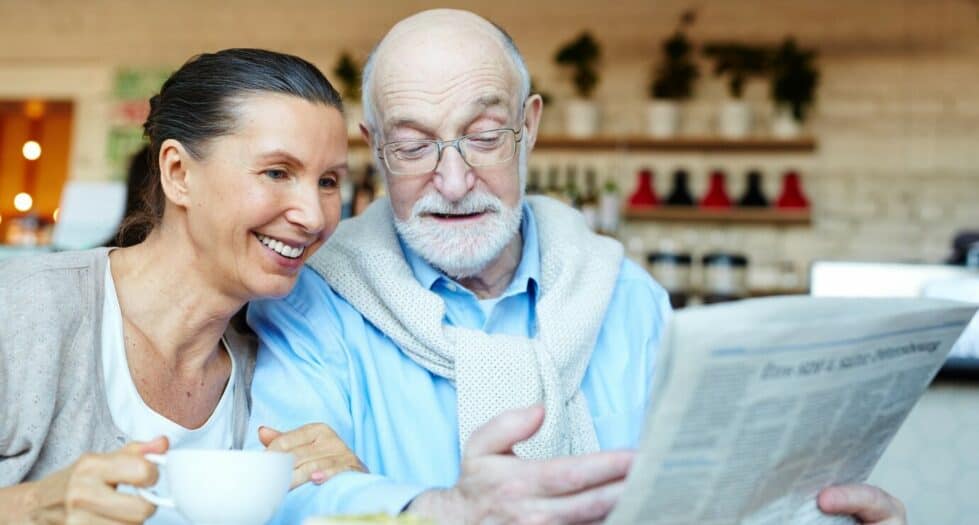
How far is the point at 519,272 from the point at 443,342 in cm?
28

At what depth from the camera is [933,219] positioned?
5195mm

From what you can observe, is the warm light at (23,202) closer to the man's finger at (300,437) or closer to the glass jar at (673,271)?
the glass jar at (673,271)

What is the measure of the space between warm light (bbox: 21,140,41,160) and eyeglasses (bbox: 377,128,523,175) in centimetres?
585

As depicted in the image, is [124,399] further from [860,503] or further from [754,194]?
[754,194]

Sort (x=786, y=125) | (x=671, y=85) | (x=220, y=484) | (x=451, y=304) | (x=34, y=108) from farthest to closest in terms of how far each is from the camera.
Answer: (x=34, y=108) → (x=671, y=85) → (x=786, y=125) → (x=451, y=304) → (x=220, y=484)

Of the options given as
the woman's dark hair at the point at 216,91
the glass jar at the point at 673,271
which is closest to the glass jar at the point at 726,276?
the glass jar at the point at 673,271

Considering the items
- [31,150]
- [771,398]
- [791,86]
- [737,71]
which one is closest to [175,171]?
[771,398]

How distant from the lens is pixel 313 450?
1.12 m

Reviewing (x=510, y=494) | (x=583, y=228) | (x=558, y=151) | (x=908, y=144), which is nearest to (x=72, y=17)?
(x=558, y=151)

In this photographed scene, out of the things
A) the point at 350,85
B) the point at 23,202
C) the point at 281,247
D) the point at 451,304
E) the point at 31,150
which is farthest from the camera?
the point at 23,202

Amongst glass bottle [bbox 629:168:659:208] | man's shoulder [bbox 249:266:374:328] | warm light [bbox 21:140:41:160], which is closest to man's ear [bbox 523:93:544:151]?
man's shoulder [bbox 249:266:374:328]

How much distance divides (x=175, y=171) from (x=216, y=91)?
0.37ft

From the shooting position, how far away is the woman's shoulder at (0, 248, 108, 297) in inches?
45.3

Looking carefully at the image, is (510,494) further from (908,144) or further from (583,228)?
(908,144)
